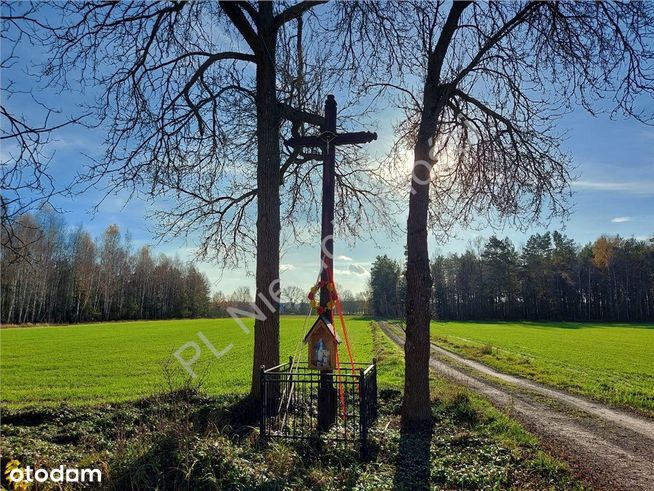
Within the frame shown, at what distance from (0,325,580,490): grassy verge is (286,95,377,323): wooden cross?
2234mm

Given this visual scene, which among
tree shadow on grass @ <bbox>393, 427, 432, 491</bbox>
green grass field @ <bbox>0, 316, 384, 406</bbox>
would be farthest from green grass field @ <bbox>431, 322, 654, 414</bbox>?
tree shadow on grass @ <bbox>393, 427, 432, 491</bbox>

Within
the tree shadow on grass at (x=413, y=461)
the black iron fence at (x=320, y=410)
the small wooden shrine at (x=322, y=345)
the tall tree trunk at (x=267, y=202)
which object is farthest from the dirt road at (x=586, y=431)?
the tall tree trunk at (x=267, y=202)

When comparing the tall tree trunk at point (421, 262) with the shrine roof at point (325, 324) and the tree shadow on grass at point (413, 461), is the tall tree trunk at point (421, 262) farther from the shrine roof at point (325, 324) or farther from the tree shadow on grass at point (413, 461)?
the shrine roof at point (325, 324)

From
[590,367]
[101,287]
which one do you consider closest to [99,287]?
[101,287]

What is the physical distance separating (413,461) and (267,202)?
5360 millimetres

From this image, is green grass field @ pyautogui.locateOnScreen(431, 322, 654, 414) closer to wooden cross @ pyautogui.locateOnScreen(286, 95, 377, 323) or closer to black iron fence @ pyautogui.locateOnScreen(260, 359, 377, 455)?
black iron fence @ pyautogui.locateOnScreen(260, 359, 377, 455)

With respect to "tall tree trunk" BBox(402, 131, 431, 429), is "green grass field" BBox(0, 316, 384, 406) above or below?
below

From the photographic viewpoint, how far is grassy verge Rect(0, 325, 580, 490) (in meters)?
4.54

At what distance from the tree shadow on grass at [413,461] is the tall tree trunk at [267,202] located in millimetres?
2992

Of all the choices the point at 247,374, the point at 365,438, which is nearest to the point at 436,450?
the point at 365,438

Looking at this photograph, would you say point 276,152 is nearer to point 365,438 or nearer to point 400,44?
point 400,44

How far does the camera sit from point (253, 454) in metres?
5.32

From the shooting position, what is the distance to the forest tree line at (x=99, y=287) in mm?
54812

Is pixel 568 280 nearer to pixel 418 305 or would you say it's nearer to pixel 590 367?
pixel 590 367
